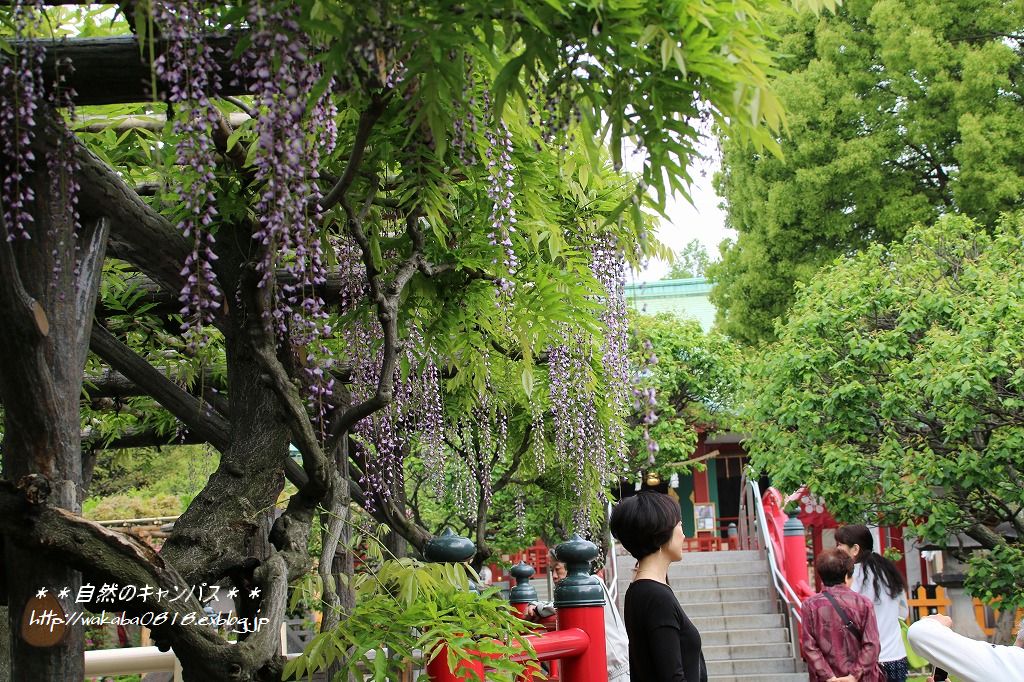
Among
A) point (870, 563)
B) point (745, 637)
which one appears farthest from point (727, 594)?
point (870, 563)

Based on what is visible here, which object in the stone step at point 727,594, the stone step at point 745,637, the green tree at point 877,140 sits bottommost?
the stone step at point 745,637

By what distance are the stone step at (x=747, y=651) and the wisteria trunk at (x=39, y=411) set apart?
9.21m

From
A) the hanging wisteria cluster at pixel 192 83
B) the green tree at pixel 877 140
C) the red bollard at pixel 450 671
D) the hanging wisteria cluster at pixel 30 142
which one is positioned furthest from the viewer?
the green tree at pixel 877 140

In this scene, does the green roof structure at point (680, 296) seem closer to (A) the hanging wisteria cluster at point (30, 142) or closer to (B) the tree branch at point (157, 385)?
(B) the tree branch at point (157, 385)

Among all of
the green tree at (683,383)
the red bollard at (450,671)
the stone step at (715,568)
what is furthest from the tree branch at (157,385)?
the green tree at (683,383)

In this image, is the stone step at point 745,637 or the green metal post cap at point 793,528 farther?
the stone step at point 745,637

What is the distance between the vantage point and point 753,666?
1092 cm

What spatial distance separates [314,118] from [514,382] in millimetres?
2906

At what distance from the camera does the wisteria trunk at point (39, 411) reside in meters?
3.01

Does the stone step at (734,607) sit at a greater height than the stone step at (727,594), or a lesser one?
lesser

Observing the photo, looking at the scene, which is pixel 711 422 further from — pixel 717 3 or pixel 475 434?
pixel 717 3

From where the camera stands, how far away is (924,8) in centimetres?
1588

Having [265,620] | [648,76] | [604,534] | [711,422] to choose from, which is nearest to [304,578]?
[265,620]

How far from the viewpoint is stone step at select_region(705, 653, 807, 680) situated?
10.8m
